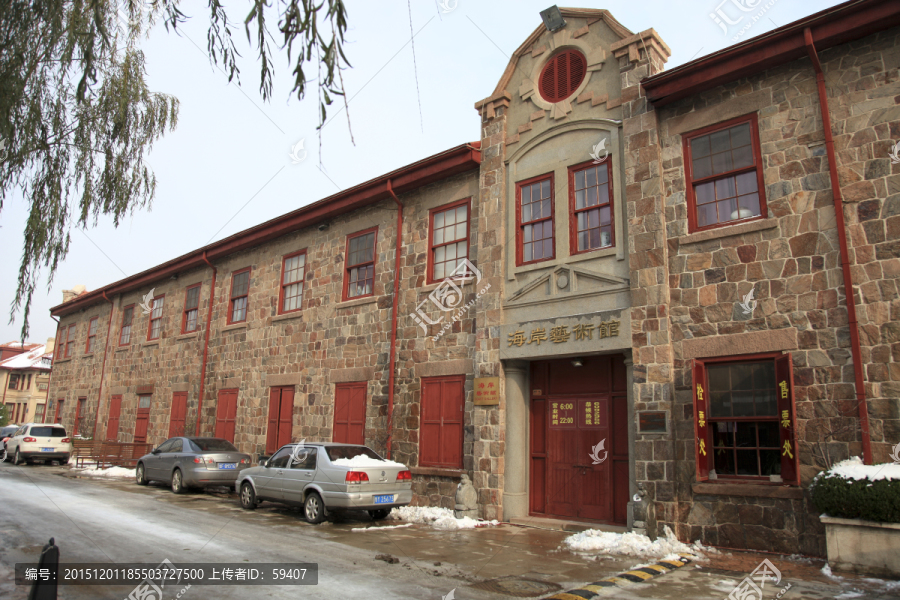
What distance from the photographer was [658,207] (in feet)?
34.4

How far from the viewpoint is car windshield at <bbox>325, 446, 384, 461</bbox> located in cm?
1159

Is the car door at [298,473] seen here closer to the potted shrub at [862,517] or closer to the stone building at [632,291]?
the stone building at [632,291]

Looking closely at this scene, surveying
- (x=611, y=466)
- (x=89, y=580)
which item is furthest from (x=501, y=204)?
(x=89, y=580)

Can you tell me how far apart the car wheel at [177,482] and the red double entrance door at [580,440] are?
893cm

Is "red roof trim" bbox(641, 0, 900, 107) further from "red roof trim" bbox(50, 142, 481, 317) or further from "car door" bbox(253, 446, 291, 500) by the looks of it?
"car door" bbox(253, 446, 291, 500)

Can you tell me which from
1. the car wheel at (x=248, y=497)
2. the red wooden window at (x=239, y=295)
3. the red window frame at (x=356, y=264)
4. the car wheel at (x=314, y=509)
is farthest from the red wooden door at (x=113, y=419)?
the car wheel at (x=314, y=509)

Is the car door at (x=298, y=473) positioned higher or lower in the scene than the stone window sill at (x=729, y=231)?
lower

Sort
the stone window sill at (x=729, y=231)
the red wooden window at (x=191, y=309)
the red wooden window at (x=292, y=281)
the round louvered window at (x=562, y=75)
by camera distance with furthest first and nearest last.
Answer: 1. the red wooden window at (x=191, y=309)
2. the red wooden window at (x=292, y=281)
3. the round louvered window at (x=562, y=75)
4. the stone window sill at (x=729, y=231)

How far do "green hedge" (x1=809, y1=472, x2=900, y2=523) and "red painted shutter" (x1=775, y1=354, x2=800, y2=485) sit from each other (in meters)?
0.75

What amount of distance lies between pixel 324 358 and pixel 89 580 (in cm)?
1006

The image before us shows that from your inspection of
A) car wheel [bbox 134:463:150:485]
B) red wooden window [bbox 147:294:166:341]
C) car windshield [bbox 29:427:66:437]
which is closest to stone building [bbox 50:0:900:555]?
car wheel [bbox 134:463:150:485]

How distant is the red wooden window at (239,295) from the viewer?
66.2 feet

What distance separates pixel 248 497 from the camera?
13.1 metres

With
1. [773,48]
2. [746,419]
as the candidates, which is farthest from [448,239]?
[746,419]
